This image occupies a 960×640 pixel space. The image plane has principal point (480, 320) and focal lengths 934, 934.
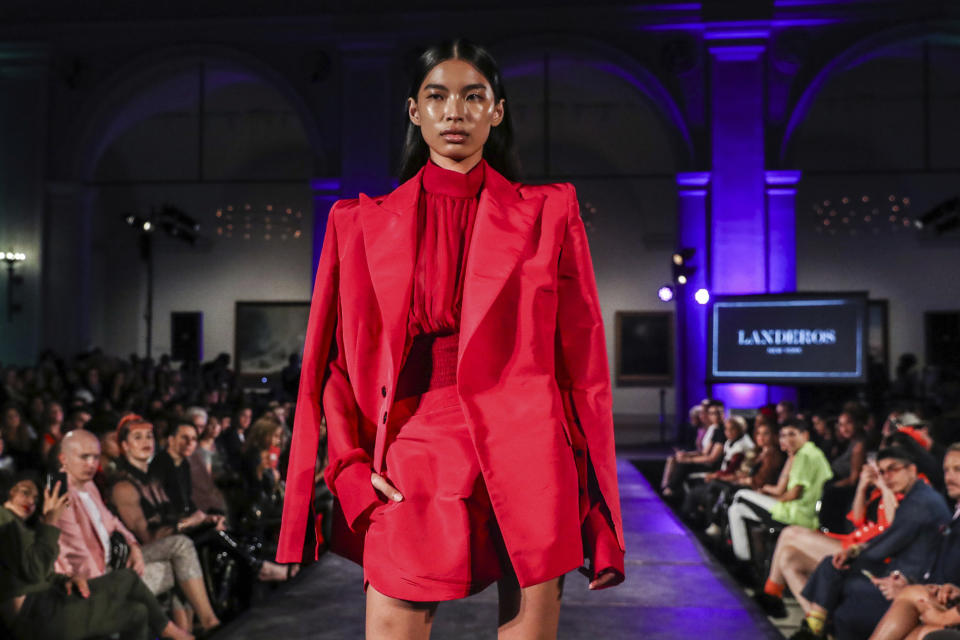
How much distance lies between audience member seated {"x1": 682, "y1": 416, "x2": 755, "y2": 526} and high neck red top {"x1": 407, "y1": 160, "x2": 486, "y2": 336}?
6259mm

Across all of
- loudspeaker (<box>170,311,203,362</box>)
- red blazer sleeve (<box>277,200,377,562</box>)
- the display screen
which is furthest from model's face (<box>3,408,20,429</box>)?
loudspeaker (<box>170,311,203,362</box>)

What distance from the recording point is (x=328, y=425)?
158 cm

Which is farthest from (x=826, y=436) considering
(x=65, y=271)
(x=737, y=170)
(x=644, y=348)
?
(x=644, y=348)

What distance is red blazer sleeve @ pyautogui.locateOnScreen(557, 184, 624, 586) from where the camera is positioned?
1.56 metres

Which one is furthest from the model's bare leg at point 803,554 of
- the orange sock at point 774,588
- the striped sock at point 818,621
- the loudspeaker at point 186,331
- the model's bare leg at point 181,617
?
the loudspeaker at point 186,331

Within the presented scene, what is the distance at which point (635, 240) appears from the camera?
1853cm

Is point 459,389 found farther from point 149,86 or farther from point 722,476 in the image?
point 149,86

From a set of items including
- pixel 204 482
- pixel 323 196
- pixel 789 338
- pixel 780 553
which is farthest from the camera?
pixel 323 196

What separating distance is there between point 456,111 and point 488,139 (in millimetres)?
142

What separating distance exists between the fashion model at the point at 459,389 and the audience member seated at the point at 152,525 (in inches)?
136

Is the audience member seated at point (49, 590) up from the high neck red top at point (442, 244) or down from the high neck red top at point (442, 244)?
down

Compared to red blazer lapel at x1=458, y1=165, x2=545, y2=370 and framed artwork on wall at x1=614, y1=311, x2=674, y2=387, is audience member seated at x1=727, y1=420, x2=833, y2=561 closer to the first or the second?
red blazer lapel at x1=458, y1=165, x2=545, y2=370

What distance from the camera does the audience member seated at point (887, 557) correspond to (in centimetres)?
414

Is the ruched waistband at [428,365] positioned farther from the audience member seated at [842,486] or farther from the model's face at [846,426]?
the model's face at [846,426]
